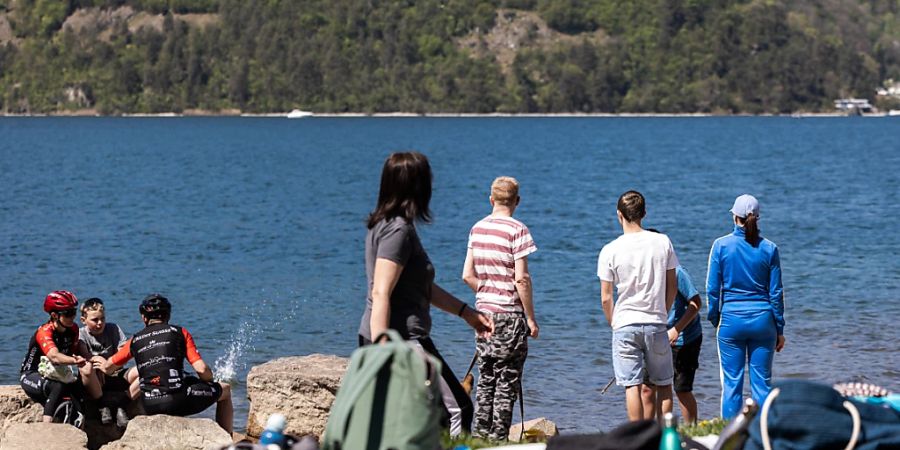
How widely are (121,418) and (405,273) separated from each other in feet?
12.8

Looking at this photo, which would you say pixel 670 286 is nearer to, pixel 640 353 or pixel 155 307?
pixel 640 353

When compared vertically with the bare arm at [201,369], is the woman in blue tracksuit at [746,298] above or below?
above

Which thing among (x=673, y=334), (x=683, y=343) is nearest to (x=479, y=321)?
(x=673, y=334)

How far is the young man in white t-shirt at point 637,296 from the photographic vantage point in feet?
Answer: 26.1

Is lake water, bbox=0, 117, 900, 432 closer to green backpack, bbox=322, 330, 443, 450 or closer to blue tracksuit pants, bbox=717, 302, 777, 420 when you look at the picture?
blue tracksuit pants, bbox=717, 302, 777, 420

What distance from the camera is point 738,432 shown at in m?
5.27

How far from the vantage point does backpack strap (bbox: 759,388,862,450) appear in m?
5.03

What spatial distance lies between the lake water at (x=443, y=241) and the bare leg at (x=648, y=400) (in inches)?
134

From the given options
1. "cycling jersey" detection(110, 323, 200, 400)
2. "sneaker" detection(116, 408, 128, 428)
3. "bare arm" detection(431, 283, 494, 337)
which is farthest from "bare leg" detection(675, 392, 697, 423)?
"sneaker" detection(116, 408, 128, 428)

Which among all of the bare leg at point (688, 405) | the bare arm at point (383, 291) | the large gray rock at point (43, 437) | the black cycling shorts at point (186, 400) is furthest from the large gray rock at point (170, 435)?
the bare leg at point (688, 405)

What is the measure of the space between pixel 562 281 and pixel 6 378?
13.4 m

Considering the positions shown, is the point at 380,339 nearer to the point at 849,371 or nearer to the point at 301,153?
the point at 849,371

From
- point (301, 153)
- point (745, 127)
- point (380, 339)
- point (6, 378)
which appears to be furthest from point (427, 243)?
point (745, 127)

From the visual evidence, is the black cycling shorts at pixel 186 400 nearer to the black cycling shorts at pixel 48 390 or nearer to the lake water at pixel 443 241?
the black cycling shorts at pixel 48 390
